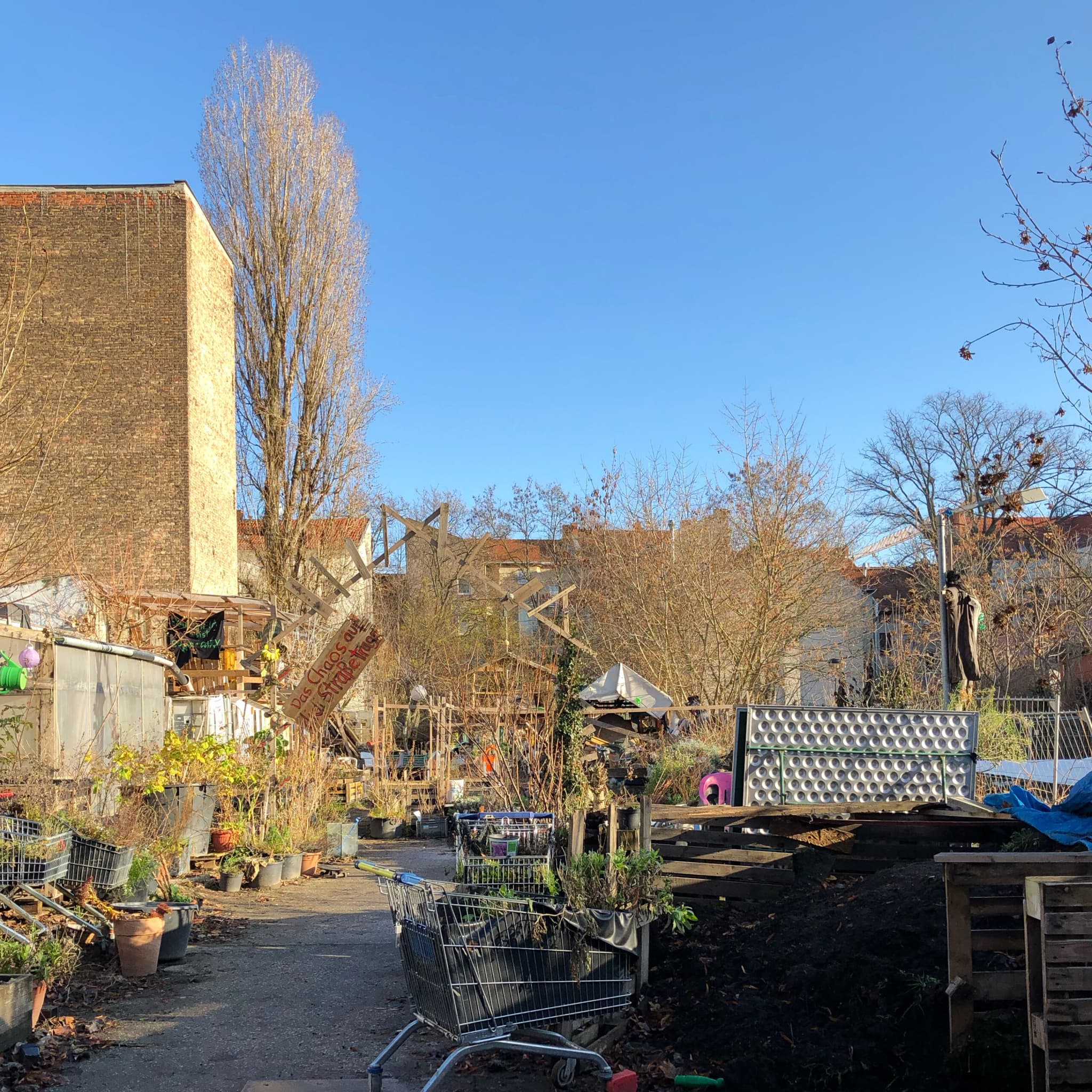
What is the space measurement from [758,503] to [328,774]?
31.0 ft

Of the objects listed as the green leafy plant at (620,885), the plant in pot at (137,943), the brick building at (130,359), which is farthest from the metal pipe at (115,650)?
the green leafy plant at (620,885)

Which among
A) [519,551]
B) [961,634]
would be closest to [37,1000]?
[961,634]

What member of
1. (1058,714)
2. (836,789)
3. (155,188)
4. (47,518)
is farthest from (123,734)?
(155,188)

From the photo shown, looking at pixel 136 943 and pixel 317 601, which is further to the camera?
pixel 317 601

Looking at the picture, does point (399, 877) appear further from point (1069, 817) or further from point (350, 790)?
point (350, 790)

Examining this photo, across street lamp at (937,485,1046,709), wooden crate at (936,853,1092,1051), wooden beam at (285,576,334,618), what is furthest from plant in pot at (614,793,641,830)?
wooden beam at (285,576,334,618)

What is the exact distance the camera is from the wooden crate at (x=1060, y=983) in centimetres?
417

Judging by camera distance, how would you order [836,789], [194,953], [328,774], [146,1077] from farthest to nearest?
[328,774]
[836,789]
[194,953]
[146,1077]

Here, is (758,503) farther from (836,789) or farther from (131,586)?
(131,586)

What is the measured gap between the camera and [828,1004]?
5582 mm

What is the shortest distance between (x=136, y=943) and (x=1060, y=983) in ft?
20.1

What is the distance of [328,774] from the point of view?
1587cm

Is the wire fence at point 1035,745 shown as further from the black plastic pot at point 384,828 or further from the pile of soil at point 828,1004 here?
the black plastic pot at point 384,828

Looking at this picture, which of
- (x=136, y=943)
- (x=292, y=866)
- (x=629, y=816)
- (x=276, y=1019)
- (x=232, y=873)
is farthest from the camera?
(x=292, y=866)
